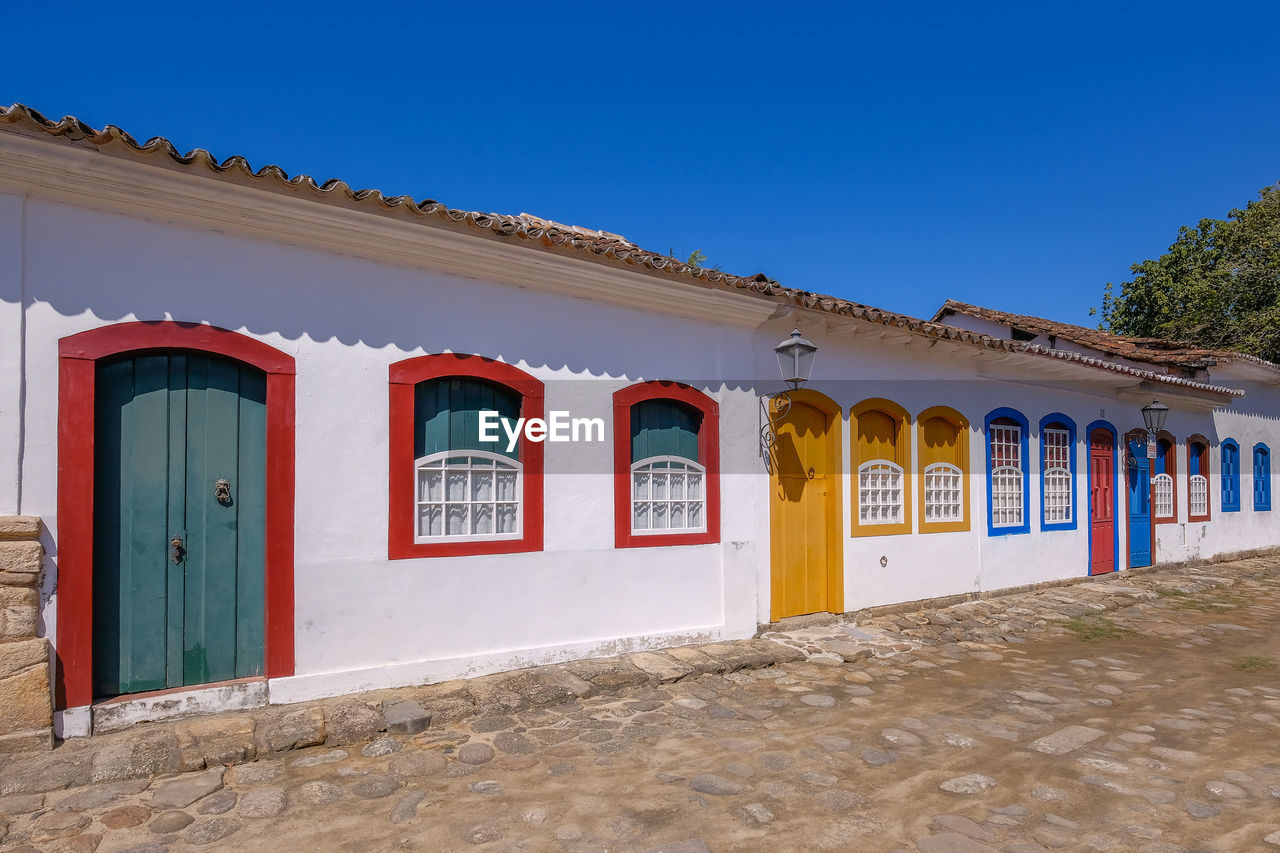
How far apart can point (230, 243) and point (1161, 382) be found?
1283 cm

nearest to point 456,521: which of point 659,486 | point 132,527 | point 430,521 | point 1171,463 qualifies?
point 430,521

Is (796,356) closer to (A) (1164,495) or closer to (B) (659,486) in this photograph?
(B) (659,486)

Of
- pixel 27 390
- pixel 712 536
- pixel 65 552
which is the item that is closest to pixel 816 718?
pixel 712 536

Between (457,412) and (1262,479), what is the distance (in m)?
17.4

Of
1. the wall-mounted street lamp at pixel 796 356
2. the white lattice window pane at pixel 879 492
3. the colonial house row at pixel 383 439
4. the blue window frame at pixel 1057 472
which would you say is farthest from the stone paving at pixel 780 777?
the blue window frame at pixel 1057 472

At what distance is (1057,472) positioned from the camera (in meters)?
10.9

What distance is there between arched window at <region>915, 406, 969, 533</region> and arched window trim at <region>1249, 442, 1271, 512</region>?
10021 millimetres

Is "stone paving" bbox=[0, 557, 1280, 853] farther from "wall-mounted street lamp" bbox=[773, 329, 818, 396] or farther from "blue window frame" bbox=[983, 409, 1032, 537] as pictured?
"blue window frame" bbox=[983, 409, 1032, 537]

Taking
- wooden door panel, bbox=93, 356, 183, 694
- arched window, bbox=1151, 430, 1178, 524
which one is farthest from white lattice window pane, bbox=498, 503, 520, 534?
arched window, bbox=1151, 430, 1178, 524

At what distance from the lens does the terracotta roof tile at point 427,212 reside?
4.09m

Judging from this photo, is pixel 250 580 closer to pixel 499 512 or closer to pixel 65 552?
pixel 65 552

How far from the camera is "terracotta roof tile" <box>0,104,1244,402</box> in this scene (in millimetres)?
4086

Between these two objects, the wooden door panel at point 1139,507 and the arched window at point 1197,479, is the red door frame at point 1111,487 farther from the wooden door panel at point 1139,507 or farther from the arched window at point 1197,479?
the arched window at point 1197,479

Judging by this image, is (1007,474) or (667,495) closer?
(667,495)
